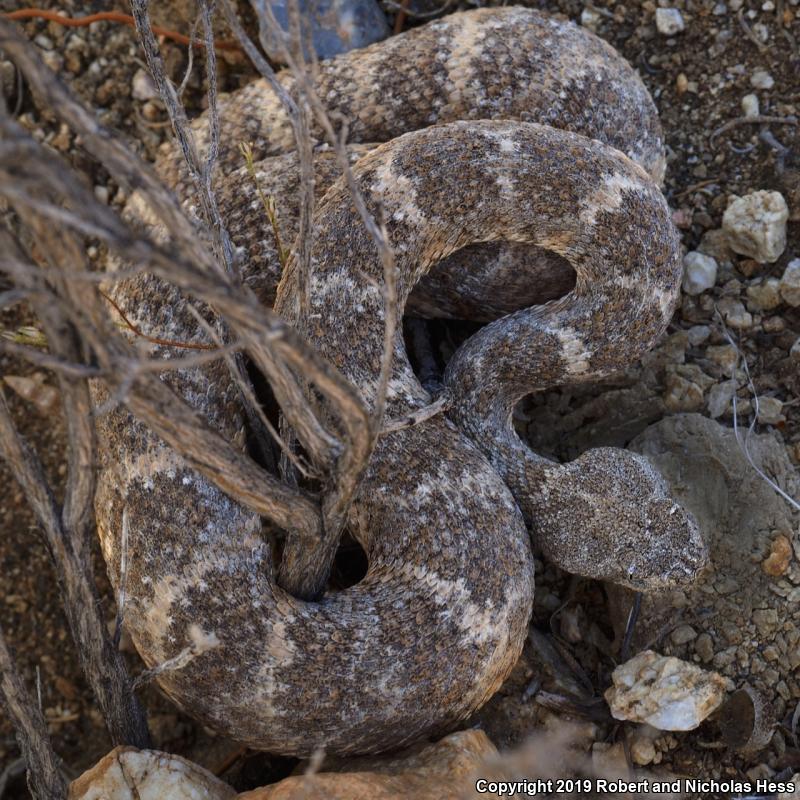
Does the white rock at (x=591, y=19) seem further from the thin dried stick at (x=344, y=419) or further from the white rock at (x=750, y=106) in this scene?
the thin dried stick at (x=344, y=419)

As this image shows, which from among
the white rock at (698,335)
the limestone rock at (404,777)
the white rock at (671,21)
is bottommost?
the limestone rock at (404,777)

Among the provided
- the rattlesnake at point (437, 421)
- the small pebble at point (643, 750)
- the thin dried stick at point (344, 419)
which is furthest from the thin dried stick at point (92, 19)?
the small pebble at point (643, 750)

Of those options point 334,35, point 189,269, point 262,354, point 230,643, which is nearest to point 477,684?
point 230,643

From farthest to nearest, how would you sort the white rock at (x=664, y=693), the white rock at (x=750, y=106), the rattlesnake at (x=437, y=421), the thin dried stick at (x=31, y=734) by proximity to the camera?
the white rock at (x=750, y=106)
the white rock at (x=664, y=693)
the rattlesnake at (x=437, y=421)
the thin dried stick at (x=31, y=734)

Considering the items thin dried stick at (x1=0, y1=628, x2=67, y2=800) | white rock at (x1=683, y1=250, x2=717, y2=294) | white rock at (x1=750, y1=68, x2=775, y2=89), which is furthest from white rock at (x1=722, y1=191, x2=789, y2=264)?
thin dried stick at (x1=0, y1=628, x2=67, y2=800)

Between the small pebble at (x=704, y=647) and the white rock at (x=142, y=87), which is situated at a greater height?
the white rock at (x=142, y=87)

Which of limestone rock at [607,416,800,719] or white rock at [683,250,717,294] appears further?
white rock at [683,250,717,294]

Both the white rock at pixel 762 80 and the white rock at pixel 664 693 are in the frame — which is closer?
the white rock at pixel 664 693

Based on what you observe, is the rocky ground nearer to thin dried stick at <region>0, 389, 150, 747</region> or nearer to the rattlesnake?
the rattlesnake
